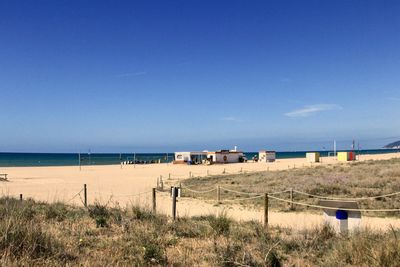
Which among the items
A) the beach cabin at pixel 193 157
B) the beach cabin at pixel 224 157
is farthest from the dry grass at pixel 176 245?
the beach cabin at pixel 193 157

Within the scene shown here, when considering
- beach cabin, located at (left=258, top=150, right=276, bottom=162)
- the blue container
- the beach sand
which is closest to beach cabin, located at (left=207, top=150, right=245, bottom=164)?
beach cabin, located at (left=258, top=150, right=276, bottom=162)

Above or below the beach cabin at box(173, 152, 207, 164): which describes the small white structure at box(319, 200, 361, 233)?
above

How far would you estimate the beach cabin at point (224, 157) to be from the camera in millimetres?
59719

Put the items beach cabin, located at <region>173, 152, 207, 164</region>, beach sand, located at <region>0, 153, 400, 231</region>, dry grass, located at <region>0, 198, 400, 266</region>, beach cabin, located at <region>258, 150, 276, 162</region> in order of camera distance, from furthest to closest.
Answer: beach cabin, located at <region>258, 150, 276, 162</region>, beach cabin, located at <region>173, 152, 207, 164</region>, beach sand, located at <region>0, 153, 400, 231</region>, dry grass, located at <region>0, 198, 400, 266</region>

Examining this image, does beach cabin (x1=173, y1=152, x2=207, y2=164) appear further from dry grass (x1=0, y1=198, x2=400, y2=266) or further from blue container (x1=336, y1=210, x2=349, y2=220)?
dry grass (x1=0, y1=198, x2=400, y2=266)

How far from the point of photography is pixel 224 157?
61375 millimetres

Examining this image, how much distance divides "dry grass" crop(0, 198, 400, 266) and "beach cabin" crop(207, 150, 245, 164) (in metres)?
52.2

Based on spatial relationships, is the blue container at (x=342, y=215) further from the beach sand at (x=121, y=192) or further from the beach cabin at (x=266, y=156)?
the beach cabin at (x=266, y=156)

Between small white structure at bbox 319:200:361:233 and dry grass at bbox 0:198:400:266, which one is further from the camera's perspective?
small white structure at bbox 319:200:361:233

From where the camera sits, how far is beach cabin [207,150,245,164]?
59.7 meters

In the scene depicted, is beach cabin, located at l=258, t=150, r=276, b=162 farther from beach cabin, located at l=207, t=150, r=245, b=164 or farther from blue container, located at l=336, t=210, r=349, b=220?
blue container, located at l=336, t=210, r=349, b=220

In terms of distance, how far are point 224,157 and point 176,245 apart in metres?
56.0

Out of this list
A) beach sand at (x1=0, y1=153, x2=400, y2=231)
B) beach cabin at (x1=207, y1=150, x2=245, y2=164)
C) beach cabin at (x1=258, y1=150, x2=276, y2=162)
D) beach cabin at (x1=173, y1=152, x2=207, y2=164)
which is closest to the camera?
beach sand at (x1=0, y1=153, x2=400, y2=231)

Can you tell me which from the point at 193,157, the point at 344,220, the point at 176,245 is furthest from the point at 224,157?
the point at 176,245
